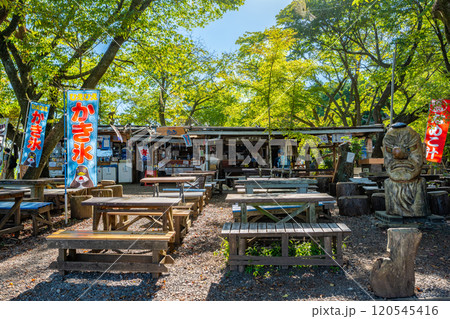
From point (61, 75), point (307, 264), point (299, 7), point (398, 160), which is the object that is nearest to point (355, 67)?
point (299, 7)

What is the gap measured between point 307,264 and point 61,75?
28.3 ft

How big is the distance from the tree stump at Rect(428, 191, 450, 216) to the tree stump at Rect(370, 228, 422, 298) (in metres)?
5.05

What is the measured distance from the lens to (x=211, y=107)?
24203mm

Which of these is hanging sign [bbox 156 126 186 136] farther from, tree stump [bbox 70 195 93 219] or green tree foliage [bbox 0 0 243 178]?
tree stump [bbox 70 195 93 219]

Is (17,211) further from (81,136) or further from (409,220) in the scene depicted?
(409,220)

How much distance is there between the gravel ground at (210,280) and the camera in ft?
10.9

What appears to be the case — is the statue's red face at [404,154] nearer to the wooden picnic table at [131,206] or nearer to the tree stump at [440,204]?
the tree stump at [440,204]

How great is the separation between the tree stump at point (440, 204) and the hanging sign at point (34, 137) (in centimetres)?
1056

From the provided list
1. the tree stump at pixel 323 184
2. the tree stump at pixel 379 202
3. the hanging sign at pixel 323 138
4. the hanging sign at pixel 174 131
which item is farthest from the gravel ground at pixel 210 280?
the hanging sign at pixel 323 138

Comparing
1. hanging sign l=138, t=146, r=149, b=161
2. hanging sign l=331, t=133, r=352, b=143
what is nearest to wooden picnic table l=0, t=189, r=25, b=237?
hanging sign l=138, t=146, r=149, b=161

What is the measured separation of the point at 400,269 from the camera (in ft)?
10.2

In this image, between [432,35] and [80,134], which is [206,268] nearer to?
[80,134]

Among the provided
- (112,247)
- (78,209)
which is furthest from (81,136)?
(112,247)

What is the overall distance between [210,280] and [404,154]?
4856 mm
